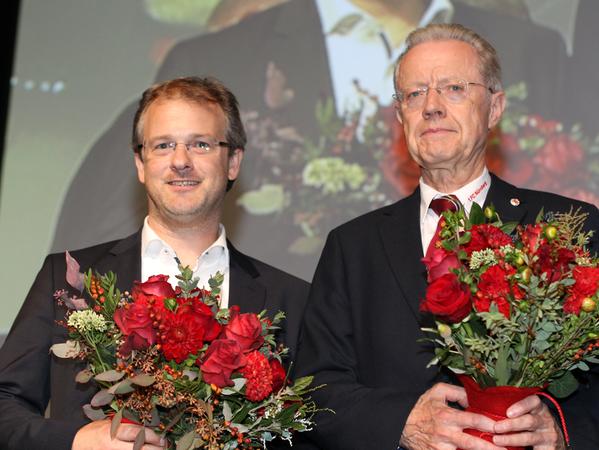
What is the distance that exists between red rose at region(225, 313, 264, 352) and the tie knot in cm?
76

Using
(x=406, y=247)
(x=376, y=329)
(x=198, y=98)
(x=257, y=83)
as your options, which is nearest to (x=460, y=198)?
(x=406, y=247)

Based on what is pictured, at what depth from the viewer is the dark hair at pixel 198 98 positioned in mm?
3609

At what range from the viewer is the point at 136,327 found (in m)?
2.63

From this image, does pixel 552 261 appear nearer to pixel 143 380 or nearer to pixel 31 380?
pixel 143 380

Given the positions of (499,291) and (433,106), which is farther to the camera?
(433,106)

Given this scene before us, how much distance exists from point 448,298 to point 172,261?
1344 mm

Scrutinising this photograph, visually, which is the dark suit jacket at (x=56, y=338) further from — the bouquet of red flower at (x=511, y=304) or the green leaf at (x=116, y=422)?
the bouquet of red flower at (x=511, y=304)

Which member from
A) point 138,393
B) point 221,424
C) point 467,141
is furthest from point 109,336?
point 467,141

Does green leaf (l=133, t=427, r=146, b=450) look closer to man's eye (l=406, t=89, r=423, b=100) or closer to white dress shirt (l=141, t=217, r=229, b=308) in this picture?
white dress shirt (l=141, t=217, r=229, b=308)

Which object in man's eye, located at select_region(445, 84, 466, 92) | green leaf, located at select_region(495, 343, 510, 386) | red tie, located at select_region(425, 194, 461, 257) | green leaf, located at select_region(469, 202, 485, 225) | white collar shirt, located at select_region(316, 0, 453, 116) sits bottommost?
green leaf, located at select_region(495, 343, 510, 386)

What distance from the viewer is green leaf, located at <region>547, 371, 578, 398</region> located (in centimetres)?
270

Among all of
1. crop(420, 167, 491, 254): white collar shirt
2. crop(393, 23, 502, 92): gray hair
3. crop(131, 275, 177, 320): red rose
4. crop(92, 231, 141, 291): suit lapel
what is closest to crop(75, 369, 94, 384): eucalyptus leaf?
crop(131, 275, 177, 320): red rose

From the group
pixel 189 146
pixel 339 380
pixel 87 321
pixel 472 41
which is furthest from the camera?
pixel 189 146

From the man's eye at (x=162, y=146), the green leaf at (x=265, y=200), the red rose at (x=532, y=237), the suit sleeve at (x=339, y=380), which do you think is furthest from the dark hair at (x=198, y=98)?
the red rose at (x=532, y=237)
